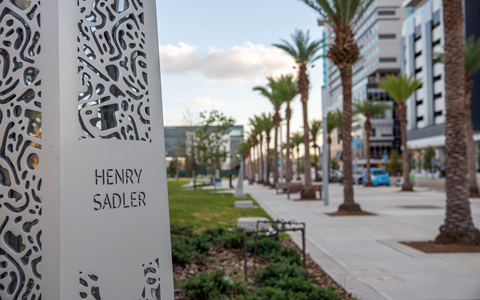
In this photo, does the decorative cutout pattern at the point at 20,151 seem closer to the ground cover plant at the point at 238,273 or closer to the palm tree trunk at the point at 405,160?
the ground cover plant at the point at 238,273

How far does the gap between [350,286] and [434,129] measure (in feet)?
244

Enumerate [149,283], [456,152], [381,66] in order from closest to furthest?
[149,283], [456,152], [381,66]

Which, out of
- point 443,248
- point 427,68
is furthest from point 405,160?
Answer: point 427,68

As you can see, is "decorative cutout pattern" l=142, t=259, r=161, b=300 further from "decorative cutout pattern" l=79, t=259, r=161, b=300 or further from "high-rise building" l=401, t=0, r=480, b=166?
"high-rise building" l=401, t=0, r=480, b=166

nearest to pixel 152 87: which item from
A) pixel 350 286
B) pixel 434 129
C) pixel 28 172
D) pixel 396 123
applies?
pixel 28 172

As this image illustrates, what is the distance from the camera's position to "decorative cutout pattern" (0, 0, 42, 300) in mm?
2508

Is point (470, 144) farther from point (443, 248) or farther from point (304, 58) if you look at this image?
point (443, 248)

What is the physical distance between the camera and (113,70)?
2.79 meters

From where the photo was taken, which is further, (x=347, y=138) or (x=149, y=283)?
(x=347, y=138)

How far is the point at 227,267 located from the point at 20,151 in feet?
16.8

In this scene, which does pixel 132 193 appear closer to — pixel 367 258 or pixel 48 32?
pixel 48 32

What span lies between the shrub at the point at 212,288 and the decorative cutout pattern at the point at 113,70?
2868 mm

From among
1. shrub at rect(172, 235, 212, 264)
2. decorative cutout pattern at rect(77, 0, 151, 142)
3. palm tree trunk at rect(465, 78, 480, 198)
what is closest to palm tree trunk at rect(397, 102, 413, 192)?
palm tree trunk at rect(465, 78, 480, 198)

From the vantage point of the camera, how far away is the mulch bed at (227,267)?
617cm
